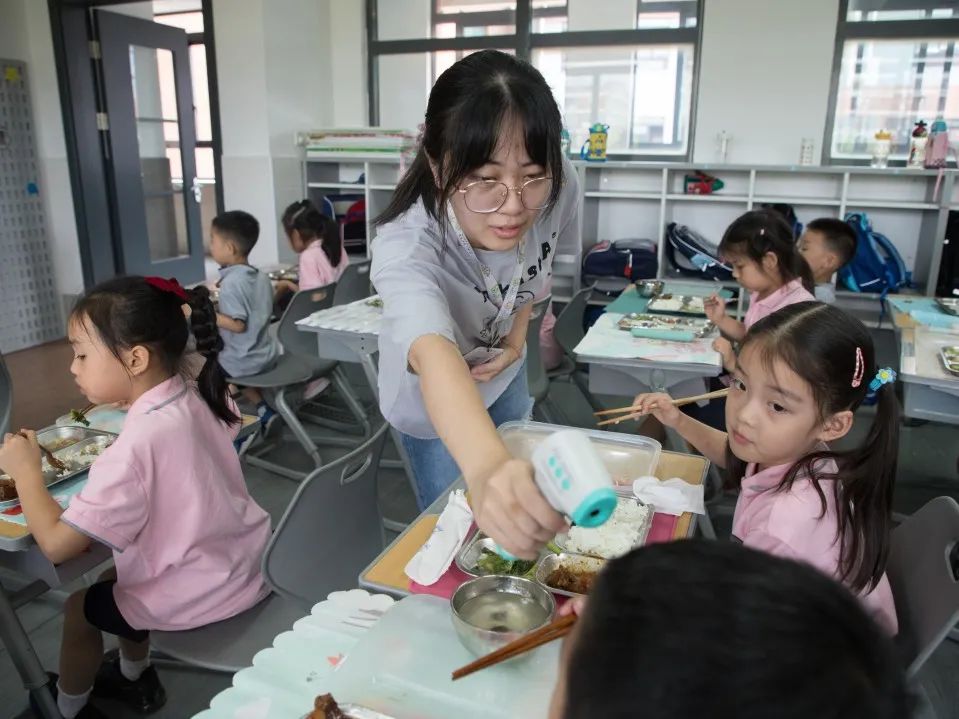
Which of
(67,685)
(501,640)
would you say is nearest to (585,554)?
(501,640)

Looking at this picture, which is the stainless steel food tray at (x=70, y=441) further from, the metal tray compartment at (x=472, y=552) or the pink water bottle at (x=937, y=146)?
the pink water bottle at (x=937, y=146)

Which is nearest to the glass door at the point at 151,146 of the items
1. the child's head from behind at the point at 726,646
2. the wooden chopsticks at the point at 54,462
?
the wooden chopsticks at the point at 54,462

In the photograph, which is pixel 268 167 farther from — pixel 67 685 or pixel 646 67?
pixel 67 685

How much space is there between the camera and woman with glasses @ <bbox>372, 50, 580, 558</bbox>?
0.71 meters

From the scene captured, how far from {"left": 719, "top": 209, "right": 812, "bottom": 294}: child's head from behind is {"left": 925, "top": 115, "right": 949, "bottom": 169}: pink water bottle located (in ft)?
6.66

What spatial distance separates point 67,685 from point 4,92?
14.8 ft

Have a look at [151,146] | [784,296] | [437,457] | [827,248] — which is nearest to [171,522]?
[437,457]

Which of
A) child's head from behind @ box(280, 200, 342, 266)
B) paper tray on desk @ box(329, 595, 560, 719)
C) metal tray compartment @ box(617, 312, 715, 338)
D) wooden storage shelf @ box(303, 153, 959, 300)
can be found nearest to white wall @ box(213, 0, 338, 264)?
wooden storage shelf @ box(303, 153, 959, 300)

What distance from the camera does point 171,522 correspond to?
1421 mm

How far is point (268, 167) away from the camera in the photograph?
480 cm

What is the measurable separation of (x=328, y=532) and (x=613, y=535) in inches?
22.6

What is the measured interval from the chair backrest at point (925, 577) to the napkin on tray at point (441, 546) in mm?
655

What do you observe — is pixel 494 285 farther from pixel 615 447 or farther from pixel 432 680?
pixel 432 680

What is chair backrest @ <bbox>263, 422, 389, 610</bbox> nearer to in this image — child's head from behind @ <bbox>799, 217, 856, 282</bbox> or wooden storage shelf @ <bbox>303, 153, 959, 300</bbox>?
child's head from behind @ <bbox>799, 217, 856, 282</bbox>
